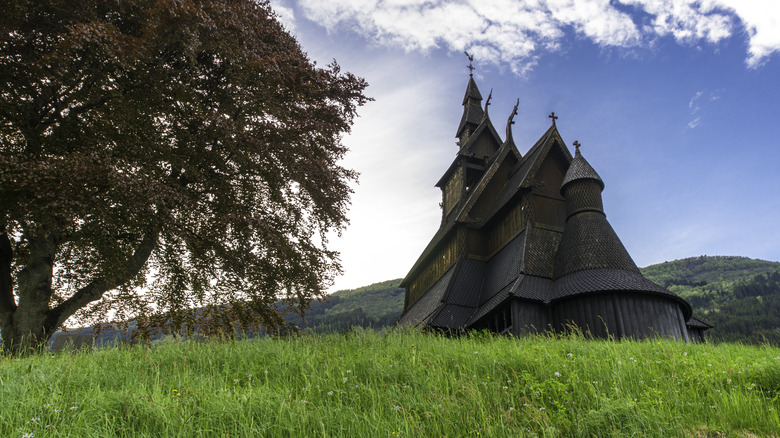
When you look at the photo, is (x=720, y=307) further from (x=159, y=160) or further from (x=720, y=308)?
(x=159, y=160)

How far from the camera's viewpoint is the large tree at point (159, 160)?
922 cm

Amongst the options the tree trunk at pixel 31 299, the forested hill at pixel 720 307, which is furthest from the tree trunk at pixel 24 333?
the forested hill at pixel 720 307

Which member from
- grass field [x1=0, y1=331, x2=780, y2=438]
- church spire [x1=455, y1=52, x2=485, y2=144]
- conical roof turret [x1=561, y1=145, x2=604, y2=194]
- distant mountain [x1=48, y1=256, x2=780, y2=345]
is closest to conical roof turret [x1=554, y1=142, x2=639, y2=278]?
conical roof turret [x1=561, y1=145, x2=604, y2=194]

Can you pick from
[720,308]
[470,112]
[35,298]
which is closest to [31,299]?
[35,298]

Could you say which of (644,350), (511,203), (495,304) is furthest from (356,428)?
(511,203)

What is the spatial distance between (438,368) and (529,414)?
7.01ft

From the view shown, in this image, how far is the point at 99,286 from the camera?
11469mm

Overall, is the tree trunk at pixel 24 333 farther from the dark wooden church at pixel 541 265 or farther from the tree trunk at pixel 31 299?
the dark wooden church at pixel 541 265

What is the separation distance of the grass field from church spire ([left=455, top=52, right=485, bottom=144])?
29539 millimetres

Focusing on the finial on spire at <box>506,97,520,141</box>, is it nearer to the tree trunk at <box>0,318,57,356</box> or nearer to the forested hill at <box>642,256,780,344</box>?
the tree trunk at <box>0,318,57,356</box>

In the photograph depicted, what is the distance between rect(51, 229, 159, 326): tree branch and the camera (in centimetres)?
1112

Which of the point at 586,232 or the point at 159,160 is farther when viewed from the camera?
the point at 586,232

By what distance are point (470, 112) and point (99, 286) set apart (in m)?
31.0

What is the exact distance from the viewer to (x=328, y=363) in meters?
7.44
